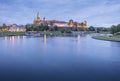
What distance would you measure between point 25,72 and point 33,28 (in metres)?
71.5

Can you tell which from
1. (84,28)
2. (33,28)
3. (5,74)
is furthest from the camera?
(84,28)

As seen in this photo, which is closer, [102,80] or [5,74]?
[102,80]

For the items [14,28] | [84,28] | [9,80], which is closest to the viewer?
[9,80]

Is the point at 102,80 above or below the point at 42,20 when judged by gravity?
below

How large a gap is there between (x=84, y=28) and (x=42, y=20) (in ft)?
85.1

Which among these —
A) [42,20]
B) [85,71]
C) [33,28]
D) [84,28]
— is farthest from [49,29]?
[85,71]

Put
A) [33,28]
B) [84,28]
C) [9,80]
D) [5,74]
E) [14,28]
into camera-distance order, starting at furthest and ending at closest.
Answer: [84,28]
[14,28]
[33,28]
[5,74]
[9,80]

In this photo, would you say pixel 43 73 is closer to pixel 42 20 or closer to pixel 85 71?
pixel 85 71

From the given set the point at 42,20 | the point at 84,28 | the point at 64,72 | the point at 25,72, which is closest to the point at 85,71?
the point at 64,72

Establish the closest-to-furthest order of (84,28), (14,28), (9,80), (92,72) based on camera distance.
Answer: (9,80) → (92,72) → (14,28) → (84,28)

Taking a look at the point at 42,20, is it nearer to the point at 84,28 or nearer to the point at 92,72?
the point at 84,28

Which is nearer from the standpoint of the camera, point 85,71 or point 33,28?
point 85,71

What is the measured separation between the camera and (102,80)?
6.64m

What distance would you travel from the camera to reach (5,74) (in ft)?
23.9
